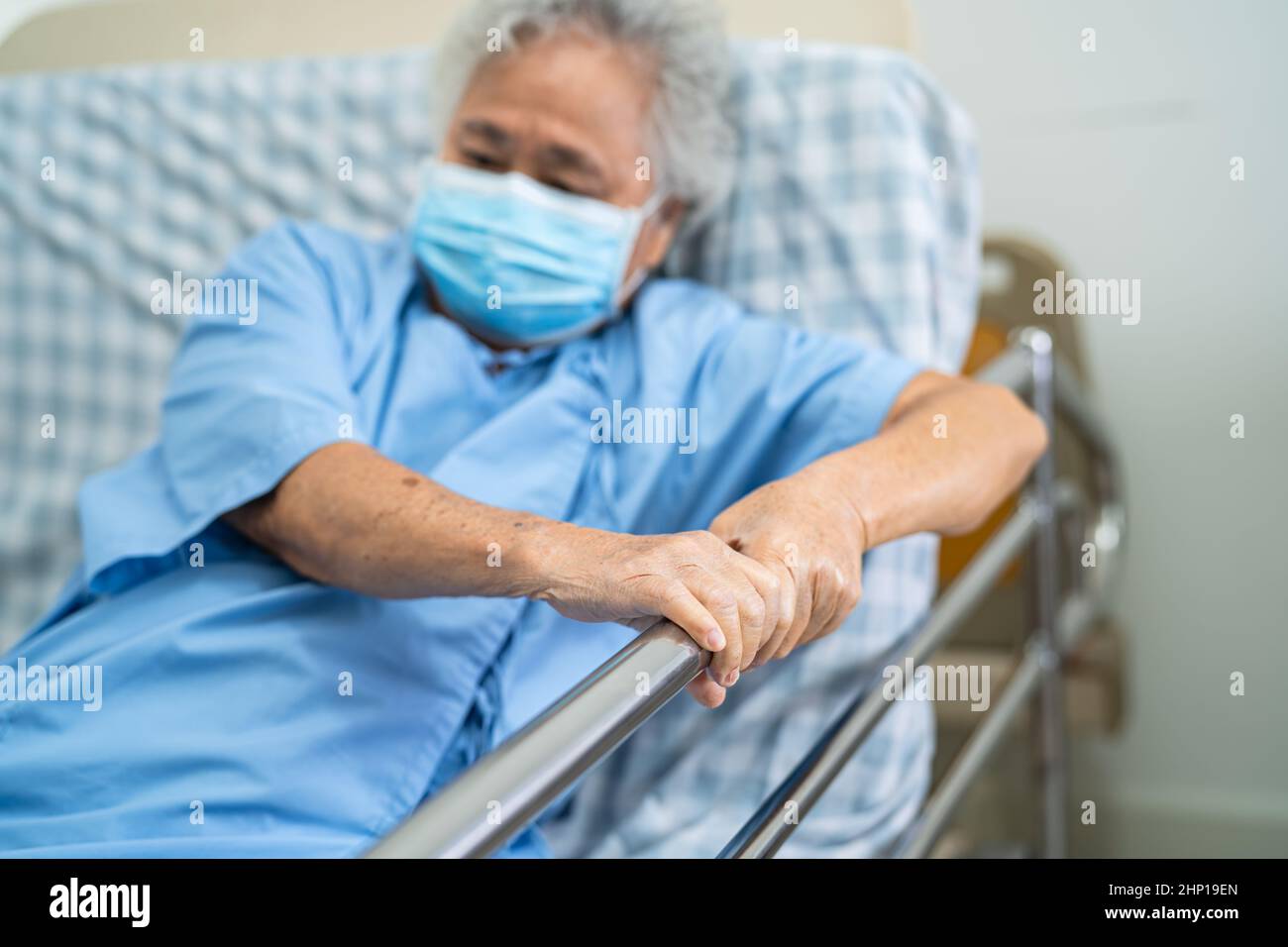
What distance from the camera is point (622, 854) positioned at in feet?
3.86

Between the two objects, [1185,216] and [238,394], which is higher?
[1185,216]

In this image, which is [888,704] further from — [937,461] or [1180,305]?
[1180,305]

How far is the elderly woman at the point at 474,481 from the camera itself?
0.88m

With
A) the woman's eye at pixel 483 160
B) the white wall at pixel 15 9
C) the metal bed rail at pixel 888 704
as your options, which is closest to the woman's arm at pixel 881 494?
the metal bed rail at pixel 888 704

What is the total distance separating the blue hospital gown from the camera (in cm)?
94

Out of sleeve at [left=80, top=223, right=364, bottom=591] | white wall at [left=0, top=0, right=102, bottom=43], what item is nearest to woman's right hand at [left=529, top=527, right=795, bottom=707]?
sleeve at [left=80, top=223, right=364, bottom=591]

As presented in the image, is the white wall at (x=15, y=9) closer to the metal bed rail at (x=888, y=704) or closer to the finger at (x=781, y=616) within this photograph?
the metal bed rail at (x=888, y=704)

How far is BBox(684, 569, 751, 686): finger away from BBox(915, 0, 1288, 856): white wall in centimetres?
151

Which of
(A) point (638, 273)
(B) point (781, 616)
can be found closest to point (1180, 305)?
(A) point (638, 273)

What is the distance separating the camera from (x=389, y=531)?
0.92m

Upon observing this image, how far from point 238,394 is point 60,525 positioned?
0.65 metres
